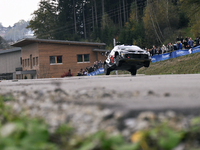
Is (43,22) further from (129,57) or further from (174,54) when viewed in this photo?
(129,57)

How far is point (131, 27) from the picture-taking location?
65.2 meters

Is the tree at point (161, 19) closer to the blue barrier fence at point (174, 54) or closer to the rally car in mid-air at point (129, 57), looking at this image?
the blue barrier fence at point (174, 54)

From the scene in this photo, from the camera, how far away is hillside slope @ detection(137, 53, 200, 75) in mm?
25375

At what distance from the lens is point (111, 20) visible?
81.3 metres

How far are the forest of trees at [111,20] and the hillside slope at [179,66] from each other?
21036mm

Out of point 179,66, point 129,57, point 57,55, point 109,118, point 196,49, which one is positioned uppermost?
point 57,55

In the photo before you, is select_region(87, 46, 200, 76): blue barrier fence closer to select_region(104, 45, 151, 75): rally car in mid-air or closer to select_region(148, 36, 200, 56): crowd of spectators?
select_region(148, 36, 200, 56): crowd of spectators

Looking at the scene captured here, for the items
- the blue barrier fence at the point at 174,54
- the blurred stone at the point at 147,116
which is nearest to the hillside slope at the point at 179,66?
the blue barrier fence at the point at 174,54

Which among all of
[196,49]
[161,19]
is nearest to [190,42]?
[196,49]

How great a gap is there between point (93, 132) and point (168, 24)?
62019mm

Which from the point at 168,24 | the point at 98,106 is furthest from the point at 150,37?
the point at 98,106

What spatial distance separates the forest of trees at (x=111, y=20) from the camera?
59875 millimetres

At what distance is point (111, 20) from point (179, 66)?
5625 cm

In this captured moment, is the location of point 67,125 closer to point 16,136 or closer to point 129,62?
point 16,136
